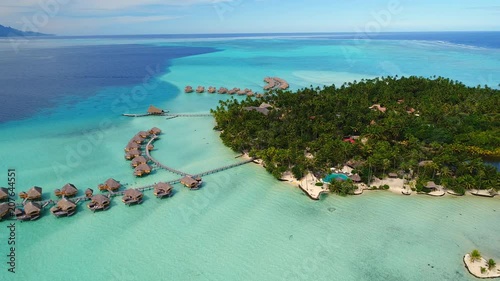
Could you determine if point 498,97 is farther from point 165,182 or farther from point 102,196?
point 102,196

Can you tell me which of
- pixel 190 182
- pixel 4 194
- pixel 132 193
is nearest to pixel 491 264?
pixel 190 182

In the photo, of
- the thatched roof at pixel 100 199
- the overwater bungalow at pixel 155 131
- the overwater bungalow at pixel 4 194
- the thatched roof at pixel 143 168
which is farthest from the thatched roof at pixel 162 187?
the overwater bungalow at pixel 155 131

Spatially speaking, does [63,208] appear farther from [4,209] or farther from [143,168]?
[143,168]

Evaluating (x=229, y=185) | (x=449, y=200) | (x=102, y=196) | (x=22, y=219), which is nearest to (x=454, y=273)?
(x=449, y=200)

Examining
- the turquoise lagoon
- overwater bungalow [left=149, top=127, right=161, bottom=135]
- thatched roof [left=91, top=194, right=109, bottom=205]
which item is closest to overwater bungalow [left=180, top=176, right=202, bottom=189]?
the turquoise lagoon

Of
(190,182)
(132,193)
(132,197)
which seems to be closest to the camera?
(132,197)

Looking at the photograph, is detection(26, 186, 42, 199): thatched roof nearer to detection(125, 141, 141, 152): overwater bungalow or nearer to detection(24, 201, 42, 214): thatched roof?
detection(24, 201, 42, 214): thatched roof
